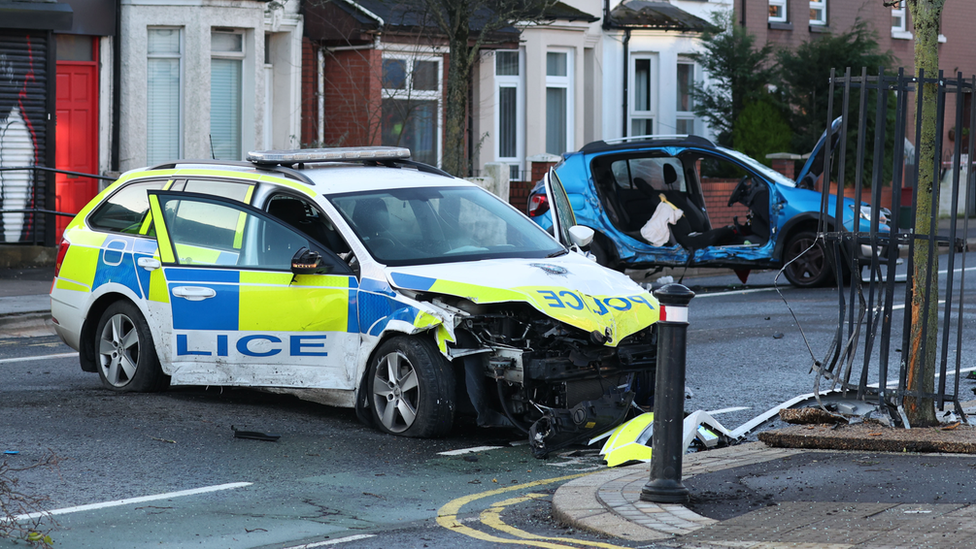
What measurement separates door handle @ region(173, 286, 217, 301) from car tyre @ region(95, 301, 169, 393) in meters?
0.47

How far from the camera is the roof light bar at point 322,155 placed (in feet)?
30.3

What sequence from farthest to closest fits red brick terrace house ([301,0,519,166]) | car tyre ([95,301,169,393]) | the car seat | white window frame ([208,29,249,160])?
red brick terrace house ([301,0,519,166]) < white window frame ([208,29,249,160]) < car tyre ([95,301,169,393]) < the car seat

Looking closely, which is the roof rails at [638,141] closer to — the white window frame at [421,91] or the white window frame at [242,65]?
the white window frame at [421,91]

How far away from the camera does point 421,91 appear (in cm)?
2498

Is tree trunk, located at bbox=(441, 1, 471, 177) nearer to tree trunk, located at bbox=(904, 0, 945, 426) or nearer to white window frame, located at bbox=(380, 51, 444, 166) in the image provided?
white window frame, located at bbox=(380, 51, 444, 166)

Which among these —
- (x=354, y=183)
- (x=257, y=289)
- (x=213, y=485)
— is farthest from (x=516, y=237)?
(x=213, y=485)

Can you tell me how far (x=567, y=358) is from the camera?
781cm

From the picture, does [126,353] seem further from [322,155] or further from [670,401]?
[670,401]

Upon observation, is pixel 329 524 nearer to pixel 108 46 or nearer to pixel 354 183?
pixel 354 183

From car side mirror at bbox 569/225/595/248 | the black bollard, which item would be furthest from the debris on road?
the black bollard

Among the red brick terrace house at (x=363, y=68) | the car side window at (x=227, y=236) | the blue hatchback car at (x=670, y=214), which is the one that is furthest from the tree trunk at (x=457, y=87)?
the car side window at (x=227, y=236)

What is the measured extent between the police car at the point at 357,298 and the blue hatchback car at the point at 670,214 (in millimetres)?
7051

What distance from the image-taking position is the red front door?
20594 mm

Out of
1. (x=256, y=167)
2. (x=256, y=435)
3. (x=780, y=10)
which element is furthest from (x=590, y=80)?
(x=256, y=435)
